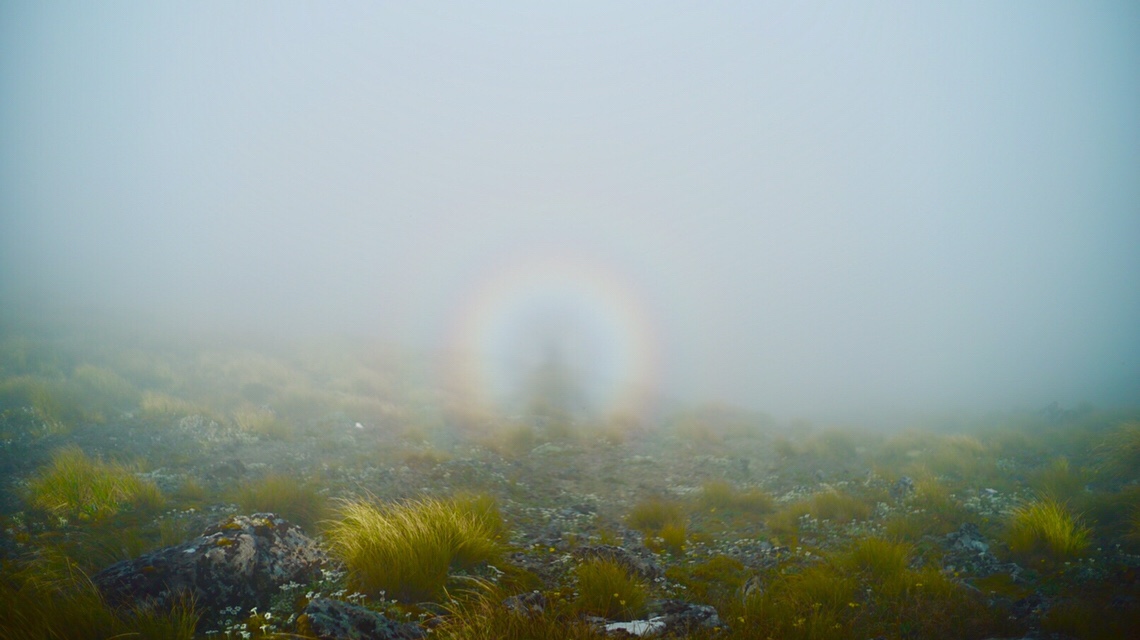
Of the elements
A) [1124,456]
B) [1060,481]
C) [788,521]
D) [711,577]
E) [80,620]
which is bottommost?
[788,521]

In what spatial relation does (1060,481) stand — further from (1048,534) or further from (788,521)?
(788,521)

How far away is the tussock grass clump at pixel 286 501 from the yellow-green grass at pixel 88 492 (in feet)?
4.93

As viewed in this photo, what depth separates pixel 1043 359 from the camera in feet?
246

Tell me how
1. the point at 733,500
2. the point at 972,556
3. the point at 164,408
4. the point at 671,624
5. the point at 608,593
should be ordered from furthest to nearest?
the point at 164,408, the point at 733,500, the point at 972,556, the point at 608,593, the point at 671,624

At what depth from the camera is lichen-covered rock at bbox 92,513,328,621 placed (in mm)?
5363

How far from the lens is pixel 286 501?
998cm

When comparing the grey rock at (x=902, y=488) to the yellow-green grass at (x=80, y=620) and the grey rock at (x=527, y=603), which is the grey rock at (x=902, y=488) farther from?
the yellow-green grass at (x=80, y=620)

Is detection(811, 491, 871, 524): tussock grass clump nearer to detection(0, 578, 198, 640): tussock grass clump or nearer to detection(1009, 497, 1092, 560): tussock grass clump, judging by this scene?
detection(1009, 497, 1092, 560): tussock grass clump

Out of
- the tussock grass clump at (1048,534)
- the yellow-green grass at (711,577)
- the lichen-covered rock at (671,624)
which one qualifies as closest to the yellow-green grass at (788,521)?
the yellow-green grass at (711,577)

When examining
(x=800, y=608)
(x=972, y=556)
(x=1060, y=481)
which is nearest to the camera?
(x=800, y=608)

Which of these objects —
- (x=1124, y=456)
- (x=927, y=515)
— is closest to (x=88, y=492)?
(x=927, y=515)

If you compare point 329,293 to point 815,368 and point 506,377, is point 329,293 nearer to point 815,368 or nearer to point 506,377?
point 506,377

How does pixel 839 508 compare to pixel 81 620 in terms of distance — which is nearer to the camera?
pixel 81 620

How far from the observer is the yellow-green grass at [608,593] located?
571 cm
